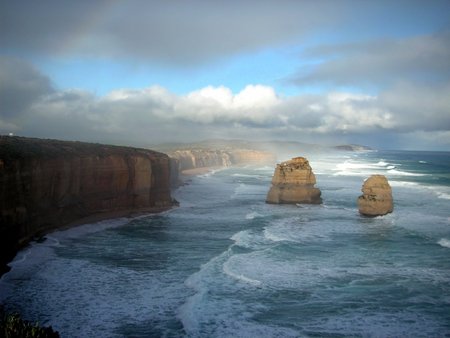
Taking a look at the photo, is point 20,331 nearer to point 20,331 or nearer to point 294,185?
point 20,331

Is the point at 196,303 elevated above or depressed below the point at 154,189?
below

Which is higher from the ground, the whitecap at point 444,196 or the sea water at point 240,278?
the whitecap at point 444,196

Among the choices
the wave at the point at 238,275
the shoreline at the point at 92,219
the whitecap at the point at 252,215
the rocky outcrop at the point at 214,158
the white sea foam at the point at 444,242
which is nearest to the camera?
the wave at the point at 238,275

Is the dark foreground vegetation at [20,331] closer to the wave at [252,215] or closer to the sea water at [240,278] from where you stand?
the sea water at [240,278]

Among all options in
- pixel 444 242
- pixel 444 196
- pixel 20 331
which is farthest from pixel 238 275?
pixel 444 196

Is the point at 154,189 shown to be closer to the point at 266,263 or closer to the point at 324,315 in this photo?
the point at 266,263

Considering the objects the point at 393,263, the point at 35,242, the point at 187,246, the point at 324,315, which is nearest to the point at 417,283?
the point at 393,263

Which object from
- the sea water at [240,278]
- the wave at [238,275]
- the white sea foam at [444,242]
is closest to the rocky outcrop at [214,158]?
the sea water at [240,278]
